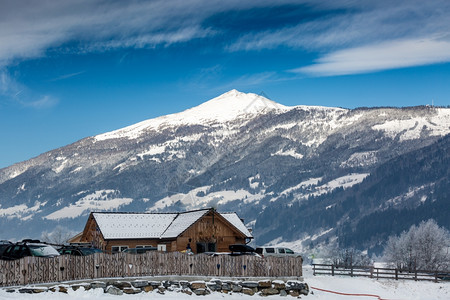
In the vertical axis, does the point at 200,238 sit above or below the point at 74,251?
above

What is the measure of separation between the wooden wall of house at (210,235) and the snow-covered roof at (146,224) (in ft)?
2.57

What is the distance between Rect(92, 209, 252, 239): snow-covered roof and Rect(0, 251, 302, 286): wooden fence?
60.9 feet

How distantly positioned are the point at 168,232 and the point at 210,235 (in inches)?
180

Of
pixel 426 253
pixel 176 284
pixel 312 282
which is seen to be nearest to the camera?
pixel 176 284

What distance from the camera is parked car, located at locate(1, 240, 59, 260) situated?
43.6m

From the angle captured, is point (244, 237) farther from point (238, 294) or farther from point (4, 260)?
point (4, 260)

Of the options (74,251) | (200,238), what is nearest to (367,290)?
(200,238)

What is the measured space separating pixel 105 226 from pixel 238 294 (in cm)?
2609

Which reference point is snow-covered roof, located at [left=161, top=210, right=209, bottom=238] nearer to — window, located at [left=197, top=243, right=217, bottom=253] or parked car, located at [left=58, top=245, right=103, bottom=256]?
window, located at [left=197, top=243, right=217, bottom=253]

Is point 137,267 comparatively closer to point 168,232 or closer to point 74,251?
point 74,251

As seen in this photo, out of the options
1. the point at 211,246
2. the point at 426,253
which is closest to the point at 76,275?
the point at 211,246

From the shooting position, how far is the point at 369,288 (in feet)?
200

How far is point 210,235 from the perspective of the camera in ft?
232

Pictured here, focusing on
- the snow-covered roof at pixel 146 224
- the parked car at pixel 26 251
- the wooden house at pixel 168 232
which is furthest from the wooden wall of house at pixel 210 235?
the parked car at pixel 26 251
